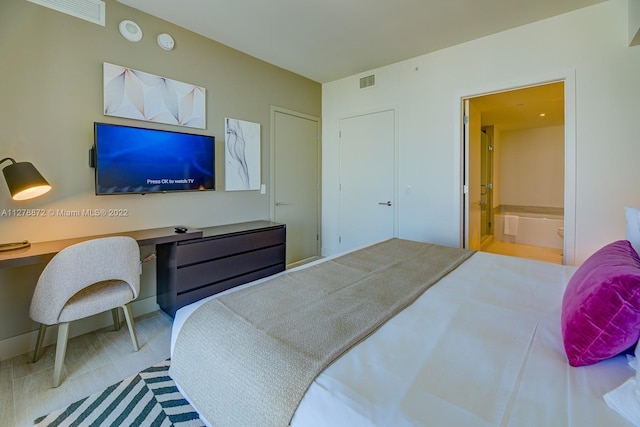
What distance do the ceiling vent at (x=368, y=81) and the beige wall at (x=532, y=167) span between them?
373 cm

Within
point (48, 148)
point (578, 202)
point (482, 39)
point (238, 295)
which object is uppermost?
point (482, 39)

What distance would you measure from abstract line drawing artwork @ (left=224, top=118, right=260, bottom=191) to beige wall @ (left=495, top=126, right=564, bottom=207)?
5.20 metres

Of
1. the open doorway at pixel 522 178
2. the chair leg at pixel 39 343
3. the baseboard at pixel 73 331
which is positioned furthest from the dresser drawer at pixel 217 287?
the open doorway at pixel 522 178

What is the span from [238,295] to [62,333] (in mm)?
1266

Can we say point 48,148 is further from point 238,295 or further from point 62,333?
point 238,295

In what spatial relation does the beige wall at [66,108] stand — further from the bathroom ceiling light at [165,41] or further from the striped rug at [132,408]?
the striped rug at [132,408]

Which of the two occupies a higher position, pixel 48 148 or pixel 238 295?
pixel 48 148

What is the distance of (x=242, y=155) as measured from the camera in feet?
11.2

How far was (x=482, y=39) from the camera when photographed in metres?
3.03

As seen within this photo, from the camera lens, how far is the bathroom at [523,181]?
16.1 ft

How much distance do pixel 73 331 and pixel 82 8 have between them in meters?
2.54

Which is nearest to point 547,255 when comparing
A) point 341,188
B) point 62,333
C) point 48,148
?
point 341,188

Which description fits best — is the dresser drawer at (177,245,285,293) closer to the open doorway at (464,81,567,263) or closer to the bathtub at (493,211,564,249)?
the open doorway at (464,81,567,263)

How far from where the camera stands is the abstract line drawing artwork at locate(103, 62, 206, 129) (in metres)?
2.41
